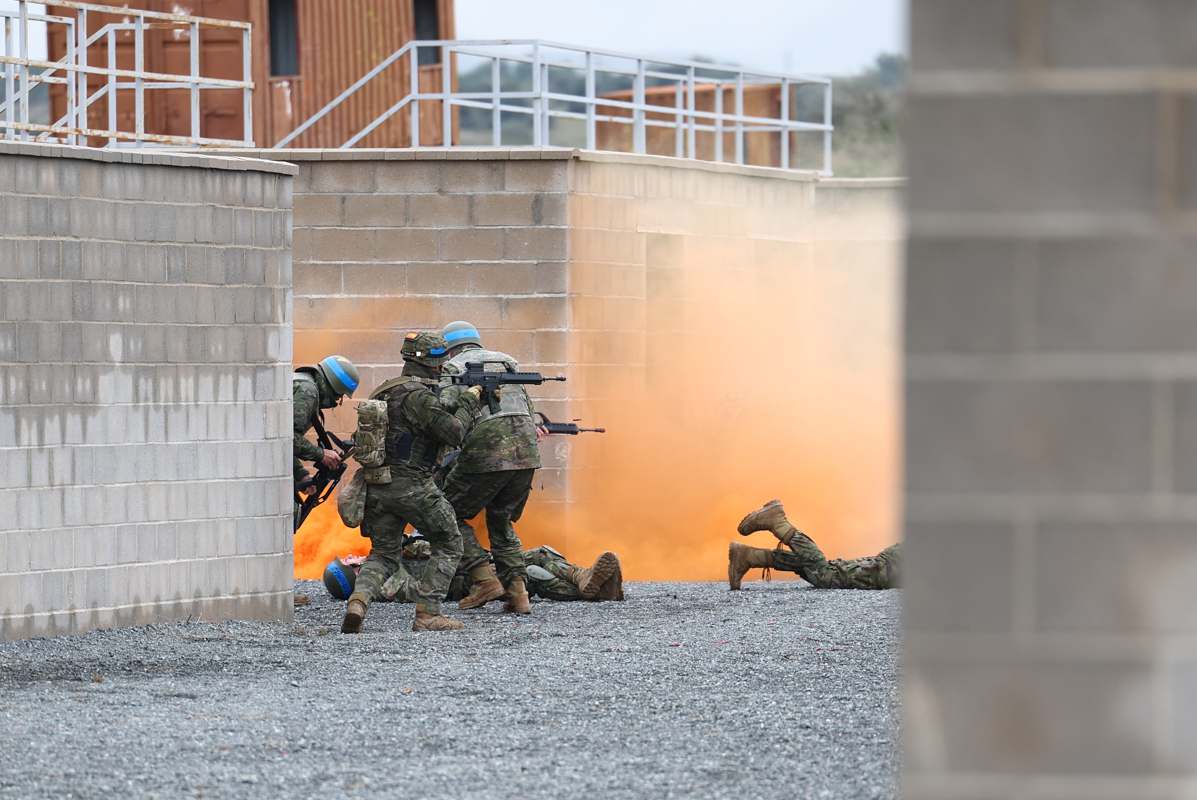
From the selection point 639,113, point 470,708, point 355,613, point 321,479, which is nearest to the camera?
point 470,708

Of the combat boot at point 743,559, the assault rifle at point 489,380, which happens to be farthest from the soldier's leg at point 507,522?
the combat boot at point 743,559

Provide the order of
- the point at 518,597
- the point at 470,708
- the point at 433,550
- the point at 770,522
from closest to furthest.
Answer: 1. the point at 470,708
2. the point at 433,550
3. the point at 518,597
4. the point at 770,522

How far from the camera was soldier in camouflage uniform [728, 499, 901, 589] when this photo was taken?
44.3 ft

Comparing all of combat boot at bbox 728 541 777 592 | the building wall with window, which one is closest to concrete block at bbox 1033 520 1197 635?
combat boot at bbox 728 541 777 592

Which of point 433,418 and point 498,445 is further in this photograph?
point 498,445

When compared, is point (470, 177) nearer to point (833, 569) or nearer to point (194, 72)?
point (194, 72)

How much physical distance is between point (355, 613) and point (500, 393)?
6.47 ft

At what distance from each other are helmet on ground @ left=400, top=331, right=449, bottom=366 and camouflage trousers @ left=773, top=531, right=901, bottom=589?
348cm

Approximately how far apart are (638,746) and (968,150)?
15.1ft

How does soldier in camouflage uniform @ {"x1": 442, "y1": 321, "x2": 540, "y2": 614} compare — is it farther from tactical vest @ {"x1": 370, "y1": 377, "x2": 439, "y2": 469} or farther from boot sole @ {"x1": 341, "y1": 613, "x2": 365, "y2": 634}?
boot sole @ {"x1": 341, "y1": 613, "x2": 365, "y2": 634}

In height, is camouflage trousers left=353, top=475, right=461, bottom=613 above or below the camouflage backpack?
below

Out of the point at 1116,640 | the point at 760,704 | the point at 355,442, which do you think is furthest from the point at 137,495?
the point at 1116,640

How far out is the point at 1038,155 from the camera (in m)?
3.11

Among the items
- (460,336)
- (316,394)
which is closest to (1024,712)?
(460,336)
